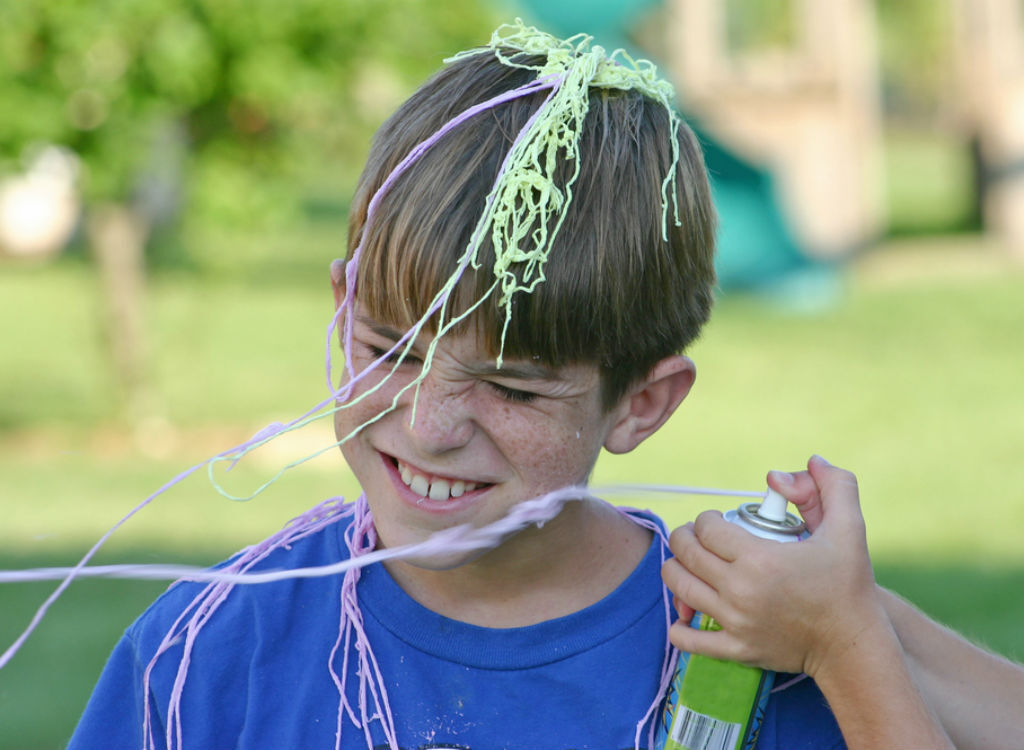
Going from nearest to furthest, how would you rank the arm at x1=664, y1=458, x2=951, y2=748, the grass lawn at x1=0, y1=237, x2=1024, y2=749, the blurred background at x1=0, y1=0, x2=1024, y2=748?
1. the arm at x1=664, y1=458, x2=951, y2=748
2. the grass lawn at x1=0, y1=237, x2=1024, y2=749
3. the blurred background at x1=0, y1=0, x2=1024, y2=748

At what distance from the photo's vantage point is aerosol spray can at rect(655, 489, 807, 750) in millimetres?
1688

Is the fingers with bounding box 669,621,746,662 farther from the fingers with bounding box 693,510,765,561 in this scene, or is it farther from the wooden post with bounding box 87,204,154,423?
the wooden post with bounding box 87,204,154,423

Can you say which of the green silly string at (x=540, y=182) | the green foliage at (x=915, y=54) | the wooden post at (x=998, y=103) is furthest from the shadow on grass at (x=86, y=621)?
the green foliage at (x=915, y=54)

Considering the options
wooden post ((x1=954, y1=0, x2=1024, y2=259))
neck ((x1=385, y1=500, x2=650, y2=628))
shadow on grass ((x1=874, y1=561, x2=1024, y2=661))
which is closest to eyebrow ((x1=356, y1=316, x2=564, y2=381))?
neck ((x1=385, y1=500, x2=650, y2=628))

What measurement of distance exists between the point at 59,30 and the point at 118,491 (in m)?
2.86

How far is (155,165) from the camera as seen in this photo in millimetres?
8945

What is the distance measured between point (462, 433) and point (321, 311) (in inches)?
543

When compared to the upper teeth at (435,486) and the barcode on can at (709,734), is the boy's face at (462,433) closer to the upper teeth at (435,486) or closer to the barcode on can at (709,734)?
the upper teeth at (435,486)

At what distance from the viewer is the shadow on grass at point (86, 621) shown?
4.65 meters

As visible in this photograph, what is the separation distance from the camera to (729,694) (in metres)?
1.69

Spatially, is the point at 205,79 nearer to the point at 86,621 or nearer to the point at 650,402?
the point at 86,621

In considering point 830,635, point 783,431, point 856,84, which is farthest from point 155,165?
point 856,84

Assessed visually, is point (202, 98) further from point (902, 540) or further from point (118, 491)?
point (902, 540)

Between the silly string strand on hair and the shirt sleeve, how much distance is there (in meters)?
0.05
